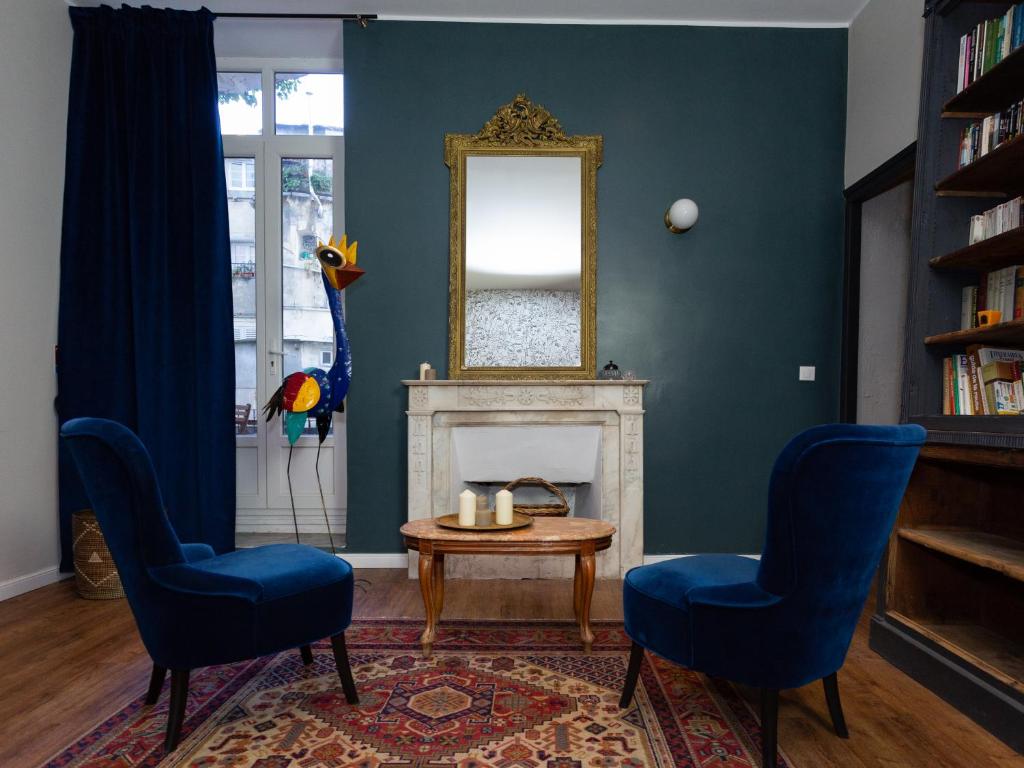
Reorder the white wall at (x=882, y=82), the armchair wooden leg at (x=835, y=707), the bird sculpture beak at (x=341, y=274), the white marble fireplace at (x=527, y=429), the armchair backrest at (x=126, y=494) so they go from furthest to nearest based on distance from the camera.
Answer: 1. the white marble fireplace at (x=527, y=429)
2. the bird sculpture beak at (x=341, y=274)
3. the white wall at (x=882, y=82)
4. the armchair wooden leg at (x=835, y=707)
5. the armchair backrest at (x=126, y=494)

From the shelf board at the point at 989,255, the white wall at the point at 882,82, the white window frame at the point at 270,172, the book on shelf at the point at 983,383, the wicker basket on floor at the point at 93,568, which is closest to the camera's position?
the shelf board at the point at 989,255

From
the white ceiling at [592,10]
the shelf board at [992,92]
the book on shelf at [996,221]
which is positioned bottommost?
the book on shelf at [996,221]

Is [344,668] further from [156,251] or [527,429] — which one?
[156,251]

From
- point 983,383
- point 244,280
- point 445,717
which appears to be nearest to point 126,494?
point 445,717

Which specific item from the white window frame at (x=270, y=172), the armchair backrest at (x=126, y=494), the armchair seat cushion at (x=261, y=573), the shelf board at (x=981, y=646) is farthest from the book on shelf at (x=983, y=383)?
the white window frame at (x=270, y=172)

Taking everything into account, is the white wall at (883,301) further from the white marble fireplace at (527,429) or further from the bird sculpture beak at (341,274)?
the bird sculpture beak at (341,274)

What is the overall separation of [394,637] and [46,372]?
2.43 metres

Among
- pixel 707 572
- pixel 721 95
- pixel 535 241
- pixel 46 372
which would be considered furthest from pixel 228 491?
pixel 721 95

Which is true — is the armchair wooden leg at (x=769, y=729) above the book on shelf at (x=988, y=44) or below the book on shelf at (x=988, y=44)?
below

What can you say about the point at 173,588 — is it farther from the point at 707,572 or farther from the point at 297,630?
the point at 707,572

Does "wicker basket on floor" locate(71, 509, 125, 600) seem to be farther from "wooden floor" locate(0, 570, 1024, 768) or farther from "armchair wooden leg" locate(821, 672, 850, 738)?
"armchair wooden leg" locate(821, 672, 850, 738)

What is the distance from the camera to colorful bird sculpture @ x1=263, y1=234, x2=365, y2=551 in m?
3.06

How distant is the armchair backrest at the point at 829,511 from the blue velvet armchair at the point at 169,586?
1.34 metres

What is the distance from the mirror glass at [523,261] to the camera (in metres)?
3.56
